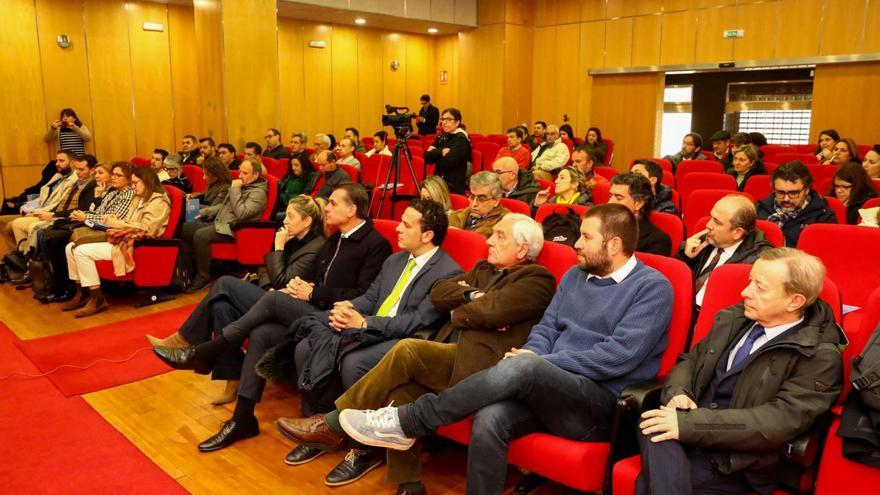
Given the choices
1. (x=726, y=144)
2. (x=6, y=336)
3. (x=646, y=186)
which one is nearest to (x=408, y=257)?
(x=646, y=186)

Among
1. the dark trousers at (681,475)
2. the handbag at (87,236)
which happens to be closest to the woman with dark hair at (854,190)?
the dark trousers at (681,475)

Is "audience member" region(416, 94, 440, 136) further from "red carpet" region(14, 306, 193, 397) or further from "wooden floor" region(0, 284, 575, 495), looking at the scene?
"wooden floor" region(0, 284, 575, 495)

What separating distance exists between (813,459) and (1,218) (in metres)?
7.06

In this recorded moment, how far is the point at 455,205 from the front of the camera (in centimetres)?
481

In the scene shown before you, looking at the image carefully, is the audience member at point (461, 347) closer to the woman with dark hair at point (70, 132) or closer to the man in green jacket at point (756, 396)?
the man in green jacket at point (756, 396)

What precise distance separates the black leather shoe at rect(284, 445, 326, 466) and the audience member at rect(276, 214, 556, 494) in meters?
0.25

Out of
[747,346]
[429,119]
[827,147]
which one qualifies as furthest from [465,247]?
[429,119]

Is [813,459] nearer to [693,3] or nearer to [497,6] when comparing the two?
[693,3]

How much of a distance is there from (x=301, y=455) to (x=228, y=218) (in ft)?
10.9

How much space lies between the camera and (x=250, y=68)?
9.37m

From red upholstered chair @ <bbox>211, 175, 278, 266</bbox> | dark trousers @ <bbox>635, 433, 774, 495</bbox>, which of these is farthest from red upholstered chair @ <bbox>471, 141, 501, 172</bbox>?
dark trousers @ <bbox>635, 433, 774, 495</bbox>

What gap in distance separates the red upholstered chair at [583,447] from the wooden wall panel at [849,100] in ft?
30.1

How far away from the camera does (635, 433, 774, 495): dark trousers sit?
1968 mm

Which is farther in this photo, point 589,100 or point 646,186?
point 589,100
